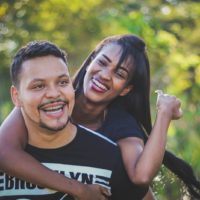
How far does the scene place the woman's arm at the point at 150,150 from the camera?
342cm

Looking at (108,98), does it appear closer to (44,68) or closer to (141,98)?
(141,98)

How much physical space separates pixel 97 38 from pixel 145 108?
567 cm

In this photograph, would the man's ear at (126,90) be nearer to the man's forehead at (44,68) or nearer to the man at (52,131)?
the man at (52,131)

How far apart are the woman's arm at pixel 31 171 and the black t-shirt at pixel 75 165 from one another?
2.0 inches

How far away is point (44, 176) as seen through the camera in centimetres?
318

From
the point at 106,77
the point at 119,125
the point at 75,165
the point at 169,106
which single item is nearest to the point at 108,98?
the point at 106,77

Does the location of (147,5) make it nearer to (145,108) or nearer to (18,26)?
(18,26)

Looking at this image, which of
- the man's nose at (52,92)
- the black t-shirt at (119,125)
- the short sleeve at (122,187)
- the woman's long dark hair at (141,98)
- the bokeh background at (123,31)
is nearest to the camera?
the man's nose at (52,92)

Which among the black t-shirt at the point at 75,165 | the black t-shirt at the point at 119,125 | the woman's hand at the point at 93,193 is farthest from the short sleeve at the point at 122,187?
the black t-shirt at the point at 119,125

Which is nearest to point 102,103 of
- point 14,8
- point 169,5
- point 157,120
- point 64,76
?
point 157,120

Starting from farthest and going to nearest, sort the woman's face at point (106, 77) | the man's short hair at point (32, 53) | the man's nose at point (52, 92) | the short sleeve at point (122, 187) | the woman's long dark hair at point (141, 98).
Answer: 1. the woman's long dark hair at point (141, 98)
2. the woman's face at point (106, 77)
3. the short sleeve at point (122, 187)
4. the man's short hair at point (32, 53)
5. the man's nose at point (52, 92)

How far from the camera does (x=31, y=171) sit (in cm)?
319

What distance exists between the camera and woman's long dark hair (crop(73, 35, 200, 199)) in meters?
4.09

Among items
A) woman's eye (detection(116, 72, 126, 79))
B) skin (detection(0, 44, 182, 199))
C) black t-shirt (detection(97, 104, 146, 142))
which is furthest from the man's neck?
woman's eye (detection(116, 72, 126, 79))
